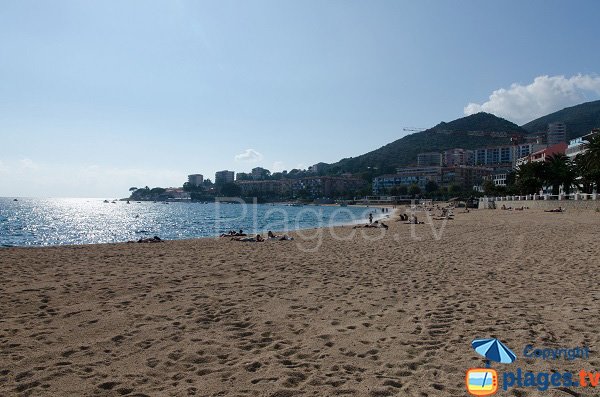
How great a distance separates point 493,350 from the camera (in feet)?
14.8

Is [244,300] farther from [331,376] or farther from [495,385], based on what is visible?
[495,385]

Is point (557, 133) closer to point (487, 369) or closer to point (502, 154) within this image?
point (502, 154)

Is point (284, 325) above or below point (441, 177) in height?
below

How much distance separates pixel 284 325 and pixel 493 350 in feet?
9.11

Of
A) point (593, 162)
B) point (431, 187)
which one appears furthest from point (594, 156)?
point (431, 187)

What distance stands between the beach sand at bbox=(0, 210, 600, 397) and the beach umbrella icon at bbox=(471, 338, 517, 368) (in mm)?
116

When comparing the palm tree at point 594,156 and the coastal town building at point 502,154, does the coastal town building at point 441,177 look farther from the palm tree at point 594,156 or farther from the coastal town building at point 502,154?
the palm tree at point 594,156

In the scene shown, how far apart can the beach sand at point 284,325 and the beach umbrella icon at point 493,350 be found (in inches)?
4.6

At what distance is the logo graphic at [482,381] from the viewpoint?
11.9ft

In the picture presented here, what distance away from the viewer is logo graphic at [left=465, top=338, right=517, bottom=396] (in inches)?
145

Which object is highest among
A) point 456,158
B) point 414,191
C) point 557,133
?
point 557,133

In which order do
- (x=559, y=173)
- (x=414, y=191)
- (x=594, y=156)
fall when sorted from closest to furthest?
(x=594, y=156), (x=559, y=173), (x=414, y=191)

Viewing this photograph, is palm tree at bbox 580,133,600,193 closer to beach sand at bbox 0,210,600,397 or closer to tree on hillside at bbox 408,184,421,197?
beach sand at bbox 0,210,600,397

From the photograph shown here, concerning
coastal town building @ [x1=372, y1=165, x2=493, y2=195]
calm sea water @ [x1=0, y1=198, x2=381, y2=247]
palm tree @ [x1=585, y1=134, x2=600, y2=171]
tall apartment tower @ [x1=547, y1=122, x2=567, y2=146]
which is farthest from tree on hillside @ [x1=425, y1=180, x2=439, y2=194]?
palm tree @ [x1=585, y1=134, x2=600, y2=171]
